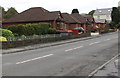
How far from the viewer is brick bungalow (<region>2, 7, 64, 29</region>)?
158 feet

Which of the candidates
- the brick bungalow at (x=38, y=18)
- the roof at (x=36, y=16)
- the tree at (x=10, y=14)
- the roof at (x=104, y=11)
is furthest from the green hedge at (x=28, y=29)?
the roof at (x=104, y=11)

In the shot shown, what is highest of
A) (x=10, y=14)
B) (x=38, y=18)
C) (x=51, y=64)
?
(x=10, y=14)

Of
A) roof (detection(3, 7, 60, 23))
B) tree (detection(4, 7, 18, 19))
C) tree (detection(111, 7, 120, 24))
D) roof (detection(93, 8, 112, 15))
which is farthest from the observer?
roof (detection(93, 8, 112, 15))

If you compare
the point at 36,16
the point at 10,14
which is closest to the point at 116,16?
the point at 10,14

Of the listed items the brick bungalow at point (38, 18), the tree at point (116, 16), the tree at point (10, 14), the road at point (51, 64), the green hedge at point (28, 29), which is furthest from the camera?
the tree at point (116, 16)

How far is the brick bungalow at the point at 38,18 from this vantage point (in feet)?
158

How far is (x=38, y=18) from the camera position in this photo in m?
49.3

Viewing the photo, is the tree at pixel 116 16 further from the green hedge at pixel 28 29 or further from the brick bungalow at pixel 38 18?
the green hedge at pixel 28 29

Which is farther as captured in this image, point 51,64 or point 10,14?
point 10,14

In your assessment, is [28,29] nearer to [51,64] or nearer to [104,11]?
[51,64]

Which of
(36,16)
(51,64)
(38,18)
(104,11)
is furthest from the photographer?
(104,11)

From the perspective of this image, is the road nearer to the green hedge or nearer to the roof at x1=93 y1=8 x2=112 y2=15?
the green hedge

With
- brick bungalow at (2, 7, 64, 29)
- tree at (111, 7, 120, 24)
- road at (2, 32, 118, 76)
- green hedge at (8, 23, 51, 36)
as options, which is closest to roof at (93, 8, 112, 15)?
tree at (111, 7, 120, 24)

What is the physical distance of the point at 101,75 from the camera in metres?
8.58
